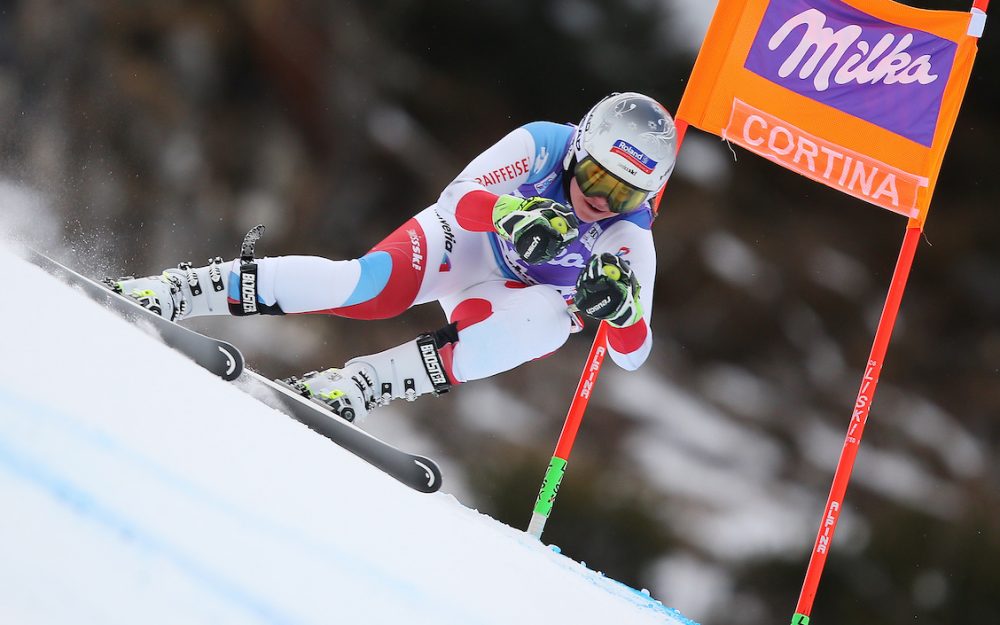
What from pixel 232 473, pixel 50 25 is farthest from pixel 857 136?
pixel 50 25

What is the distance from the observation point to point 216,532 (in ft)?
3.81

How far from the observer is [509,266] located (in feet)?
10.1

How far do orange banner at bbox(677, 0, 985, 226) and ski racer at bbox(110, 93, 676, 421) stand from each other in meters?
1.02

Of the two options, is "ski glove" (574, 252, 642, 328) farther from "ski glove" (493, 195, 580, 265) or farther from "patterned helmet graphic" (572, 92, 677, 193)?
"patterned helmet graphic" (572, 92, 677, 193)

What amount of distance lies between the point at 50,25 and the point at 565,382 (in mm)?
4576

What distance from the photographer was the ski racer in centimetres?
258

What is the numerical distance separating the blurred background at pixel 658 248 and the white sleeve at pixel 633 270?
392 cm

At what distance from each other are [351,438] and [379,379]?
42cm

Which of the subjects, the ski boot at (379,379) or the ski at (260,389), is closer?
the ski at (260,389)

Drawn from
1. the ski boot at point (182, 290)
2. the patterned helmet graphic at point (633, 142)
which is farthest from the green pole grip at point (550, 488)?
the ski boot at point (182, 290)

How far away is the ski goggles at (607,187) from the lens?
2811 millimetres

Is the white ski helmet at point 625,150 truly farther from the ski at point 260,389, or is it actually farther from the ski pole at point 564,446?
the ski at point 260,389

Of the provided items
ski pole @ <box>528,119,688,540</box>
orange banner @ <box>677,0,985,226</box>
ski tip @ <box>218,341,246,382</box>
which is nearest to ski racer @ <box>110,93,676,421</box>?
ski tip @ <box>218,341,246,382</box>

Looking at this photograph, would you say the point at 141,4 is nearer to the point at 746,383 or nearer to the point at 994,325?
the point at 746,383
